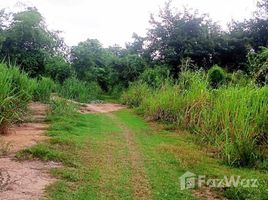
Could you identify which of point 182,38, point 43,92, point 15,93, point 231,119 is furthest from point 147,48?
point 231,119

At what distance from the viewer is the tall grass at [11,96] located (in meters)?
7.37

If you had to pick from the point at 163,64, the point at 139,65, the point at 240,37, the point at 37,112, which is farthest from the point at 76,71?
the point at 37,112

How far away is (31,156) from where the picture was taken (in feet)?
18.6

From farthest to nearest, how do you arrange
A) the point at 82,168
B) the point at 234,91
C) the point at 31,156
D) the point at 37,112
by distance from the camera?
the point at 37,112 → the point at 234,91 → the point at 31,156 → the point at 82,168

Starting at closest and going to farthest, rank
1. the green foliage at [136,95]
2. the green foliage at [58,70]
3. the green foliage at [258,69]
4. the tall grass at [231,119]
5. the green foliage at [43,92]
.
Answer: the tall grass at [231,119] < the green foliage at [258,69] < the green foliage at [43,92] < the green foliage at [136,95] < the green foliage at [58,70]

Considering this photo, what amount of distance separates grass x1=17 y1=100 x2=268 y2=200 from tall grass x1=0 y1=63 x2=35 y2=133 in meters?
0.87

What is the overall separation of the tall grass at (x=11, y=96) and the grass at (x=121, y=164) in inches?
34.2

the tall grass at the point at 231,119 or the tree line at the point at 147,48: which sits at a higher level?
the tree line at the point at 147,48

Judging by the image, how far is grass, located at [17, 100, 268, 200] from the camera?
4305 mm

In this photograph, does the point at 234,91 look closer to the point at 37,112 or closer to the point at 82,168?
the point at 82,168

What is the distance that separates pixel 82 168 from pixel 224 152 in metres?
2.34

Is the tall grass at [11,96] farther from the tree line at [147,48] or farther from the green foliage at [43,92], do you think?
the tree line at [147,48]

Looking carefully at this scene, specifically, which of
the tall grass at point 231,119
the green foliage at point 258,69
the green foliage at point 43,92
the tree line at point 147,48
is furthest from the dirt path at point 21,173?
the tree line at point 147,48

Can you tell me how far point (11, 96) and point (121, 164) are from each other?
10.5 feet
